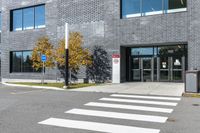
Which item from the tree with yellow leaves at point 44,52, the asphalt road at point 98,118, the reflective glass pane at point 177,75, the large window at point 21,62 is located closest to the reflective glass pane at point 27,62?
the large window at point 21,62

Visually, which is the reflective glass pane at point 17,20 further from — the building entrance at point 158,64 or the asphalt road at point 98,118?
the asphalt road at point 98,118

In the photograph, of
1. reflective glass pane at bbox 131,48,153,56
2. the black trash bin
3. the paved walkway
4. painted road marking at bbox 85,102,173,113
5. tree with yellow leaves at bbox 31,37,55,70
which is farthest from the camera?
tree with yellow leaves at bbox 31,37,55,70

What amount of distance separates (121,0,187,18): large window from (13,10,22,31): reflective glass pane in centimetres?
1184

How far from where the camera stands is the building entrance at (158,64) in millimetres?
21375

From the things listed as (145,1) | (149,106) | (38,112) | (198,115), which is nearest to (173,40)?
(145,1)

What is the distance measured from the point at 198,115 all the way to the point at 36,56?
17404 mm

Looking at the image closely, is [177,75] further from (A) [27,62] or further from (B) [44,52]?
(A) [27,62]

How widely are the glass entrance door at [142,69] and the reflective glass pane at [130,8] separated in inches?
150

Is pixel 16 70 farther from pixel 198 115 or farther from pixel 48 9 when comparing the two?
pixel 198 115

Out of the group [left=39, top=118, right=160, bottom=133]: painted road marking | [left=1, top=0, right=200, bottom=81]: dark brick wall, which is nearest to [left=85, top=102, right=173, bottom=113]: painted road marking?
[left=39, top=118, right=160, bottom=133]: painted road marking

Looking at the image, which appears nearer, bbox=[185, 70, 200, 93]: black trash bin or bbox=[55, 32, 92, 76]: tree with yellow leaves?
bbox=[185, 70, 200, 93]: black trash bin

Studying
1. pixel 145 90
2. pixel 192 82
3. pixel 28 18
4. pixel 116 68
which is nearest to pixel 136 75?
pixel 116 68

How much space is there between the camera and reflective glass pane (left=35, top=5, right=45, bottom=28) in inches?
1045

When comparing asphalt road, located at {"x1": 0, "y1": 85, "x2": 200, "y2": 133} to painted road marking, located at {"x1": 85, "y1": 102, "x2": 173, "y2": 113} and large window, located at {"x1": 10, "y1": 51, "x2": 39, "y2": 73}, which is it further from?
large window, located at {"x1": 10, "y1": 51, "x2": 39, "y2": 73}
